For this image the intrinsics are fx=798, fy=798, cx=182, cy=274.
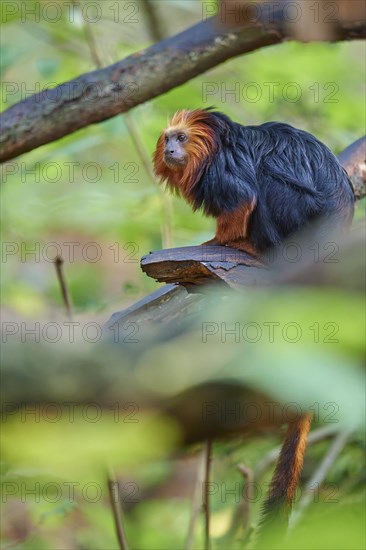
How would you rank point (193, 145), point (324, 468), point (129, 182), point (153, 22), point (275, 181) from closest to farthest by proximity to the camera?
1. point (275, 181)
2. point (193, 145)
3. point (324, 468)
4. point (153, 22)
5. point (129, 182)

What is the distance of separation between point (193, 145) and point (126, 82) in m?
0.51

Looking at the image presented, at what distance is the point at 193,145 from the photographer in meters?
2.96

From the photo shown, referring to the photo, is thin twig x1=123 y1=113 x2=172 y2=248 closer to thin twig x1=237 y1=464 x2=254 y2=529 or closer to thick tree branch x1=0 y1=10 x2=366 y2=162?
thick tree branch x1=0 y1=10 x2=366 y2=162

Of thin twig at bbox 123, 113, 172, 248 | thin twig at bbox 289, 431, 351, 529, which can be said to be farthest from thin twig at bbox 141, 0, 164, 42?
thin twig at bbox 289, 431, 351, 529

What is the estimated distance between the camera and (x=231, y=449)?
3.19 m

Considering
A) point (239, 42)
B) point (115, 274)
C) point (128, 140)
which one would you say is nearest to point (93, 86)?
point (239, 42)

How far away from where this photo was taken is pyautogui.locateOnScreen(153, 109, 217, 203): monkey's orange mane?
2939mm

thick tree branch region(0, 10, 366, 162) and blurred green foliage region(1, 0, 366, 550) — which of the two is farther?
blurred green foliage region(1, 0, 366, 550)

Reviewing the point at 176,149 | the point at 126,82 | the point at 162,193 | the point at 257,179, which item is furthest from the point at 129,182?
the point at 257,179

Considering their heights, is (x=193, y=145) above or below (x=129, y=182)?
above

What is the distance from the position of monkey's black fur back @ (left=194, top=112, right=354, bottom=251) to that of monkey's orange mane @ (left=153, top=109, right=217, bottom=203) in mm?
23

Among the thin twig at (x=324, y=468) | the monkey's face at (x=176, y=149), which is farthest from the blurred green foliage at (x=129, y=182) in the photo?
the monkey's face at (x=176, y=149)

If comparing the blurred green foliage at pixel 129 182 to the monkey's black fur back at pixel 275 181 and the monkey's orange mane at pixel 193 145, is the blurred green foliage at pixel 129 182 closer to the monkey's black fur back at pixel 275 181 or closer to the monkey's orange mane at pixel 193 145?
the monkey's orange mane at pixel 193 145

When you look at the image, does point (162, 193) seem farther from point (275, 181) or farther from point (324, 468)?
point (324, 468)
